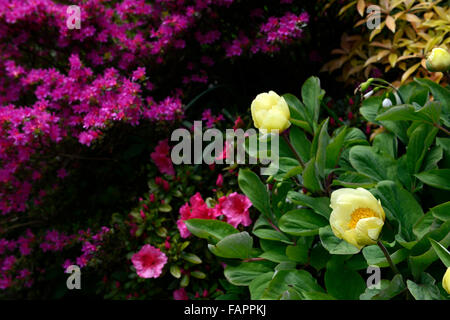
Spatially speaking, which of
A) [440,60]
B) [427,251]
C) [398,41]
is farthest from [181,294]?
[398,41]

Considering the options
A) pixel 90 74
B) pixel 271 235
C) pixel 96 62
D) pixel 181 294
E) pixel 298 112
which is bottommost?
pixel 181 294

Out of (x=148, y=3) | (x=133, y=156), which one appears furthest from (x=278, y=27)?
(x=133, y=156)

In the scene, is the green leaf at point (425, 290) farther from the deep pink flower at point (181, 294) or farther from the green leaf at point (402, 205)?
the deep pink flower at point (181, 294)

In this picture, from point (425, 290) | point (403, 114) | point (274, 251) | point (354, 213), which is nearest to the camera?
point (354, 213)

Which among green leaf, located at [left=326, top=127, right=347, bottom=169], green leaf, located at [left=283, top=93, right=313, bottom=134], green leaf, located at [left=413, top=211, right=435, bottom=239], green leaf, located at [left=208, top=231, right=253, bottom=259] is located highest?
green leaf, located at [left=283, top=93, right=313, bottom=134]

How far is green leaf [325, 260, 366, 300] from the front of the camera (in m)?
1.00

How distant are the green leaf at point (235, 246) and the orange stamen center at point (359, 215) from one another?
38cm

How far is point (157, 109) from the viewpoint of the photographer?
177 centimetres

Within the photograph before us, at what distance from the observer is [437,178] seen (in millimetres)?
1053

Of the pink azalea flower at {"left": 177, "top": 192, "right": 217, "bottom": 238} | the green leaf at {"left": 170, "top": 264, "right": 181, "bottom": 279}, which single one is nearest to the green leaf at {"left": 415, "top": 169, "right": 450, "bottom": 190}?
the pink azalea flower at {"left": 177, "top": 192, "right": 217, "bottom": 238}

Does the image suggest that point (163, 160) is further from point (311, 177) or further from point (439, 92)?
point (439, 92)

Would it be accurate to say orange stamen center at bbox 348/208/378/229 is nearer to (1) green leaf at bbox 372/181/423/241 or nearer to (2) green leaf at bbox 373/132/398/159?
(1) green leaf at bbox 372/181/423/241

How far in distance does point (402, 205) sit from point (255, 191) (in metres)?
0.41

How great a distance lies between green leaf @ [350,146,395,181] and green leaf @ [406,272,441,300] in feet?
1.07
